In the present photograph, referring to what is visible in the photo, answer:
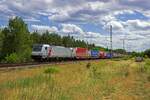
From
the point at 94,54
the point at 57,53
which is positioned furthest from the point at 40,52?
the point at 94,54

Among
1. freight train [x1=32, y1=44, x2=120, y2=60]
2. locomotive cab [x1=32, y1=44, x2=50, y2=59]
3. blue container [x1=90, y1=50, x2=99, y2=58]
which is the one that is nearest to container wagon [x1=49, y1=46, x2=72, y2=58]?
freight train [x1=32, y1=44, x2=120, y2=60]

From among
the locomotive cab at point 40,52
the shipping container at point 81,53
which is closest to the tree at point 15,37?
the shipping container at point 81,53

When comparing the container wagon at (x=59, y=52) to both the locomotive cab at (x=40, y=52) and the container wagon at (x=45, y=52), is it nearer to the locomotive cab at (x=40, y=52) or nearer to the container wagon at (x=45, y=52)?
the container wagon at (x=45, y=52)

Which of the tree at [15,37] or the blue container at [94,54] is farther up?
the tree at [15,37]

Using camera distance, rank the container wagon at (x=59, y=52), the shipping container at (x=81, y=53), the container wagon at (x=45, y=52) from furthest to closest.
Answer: the shipping container at (x=81, y=53) < the container wagon at (x=59, y=52) < the container wagon at (x=45, y=52)

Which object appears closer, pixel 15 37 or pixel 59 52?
pixel 59 52

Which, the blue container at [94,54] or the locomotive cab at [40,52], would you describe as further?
the blue container at [94,54]

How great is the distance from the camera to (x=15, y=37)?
94188 millimetres

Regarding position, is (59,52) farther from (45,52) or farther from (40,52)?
(40,52)

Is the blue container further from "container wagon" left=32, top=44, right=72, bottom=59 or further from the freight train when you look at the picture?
"container wagon" left=32, top=44, right=72, bottom=59

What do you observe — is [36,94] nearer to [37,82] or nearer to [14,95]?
[14,95]

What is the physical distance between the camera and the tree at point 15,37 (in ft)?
305

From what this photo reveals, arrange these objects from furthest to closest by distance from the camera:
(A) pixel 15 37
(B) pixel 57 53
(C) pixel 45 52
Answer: (A) pixel 15 37 < (B) pixel 57 53 < (C) pixel 45 52

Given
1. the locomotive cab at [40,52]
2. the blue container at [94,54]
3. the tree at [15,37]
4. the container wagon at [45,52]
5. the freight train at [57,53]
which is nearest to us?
the locomotive cab at [40,52]
